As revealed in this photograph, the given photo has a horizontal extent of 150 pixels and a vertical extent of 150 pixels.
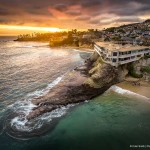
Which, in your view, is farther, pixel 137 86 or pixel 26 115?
pixel 137 86

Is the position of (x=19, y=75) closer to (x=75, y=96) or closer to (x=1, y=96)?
(x=1, y=96)

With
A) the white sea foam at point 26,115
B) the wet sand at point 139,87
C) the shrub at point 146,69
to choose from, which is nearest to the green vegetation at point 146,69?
the shrub at point 146,69

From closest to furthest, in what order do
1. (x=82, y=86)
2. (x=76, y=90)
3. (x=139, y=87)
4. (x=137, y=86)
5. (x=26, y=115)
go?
(x=26, y=115), (x=76, y=90), (x=82, y=86), (x=139, y=87), (x=137, y=86)

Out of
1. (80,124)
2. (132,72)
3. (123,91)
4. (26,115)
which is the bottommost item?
(80,124)

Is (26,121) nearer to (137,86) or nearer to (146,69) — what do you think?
(137,86)

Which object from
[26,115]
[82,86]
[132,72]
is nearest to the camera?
[26,115]

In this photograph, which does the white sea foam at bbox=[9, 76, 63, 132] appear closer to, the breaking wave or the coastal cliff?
the breaking wave

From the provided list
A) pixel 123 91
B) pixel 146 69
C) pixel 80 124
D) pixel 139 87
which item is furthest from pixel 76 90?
A: pixel 146 69

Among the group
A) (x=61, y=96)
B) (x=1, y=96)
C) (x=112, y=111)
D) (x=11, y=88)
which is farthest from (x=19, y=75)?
(x=112, y=111)
